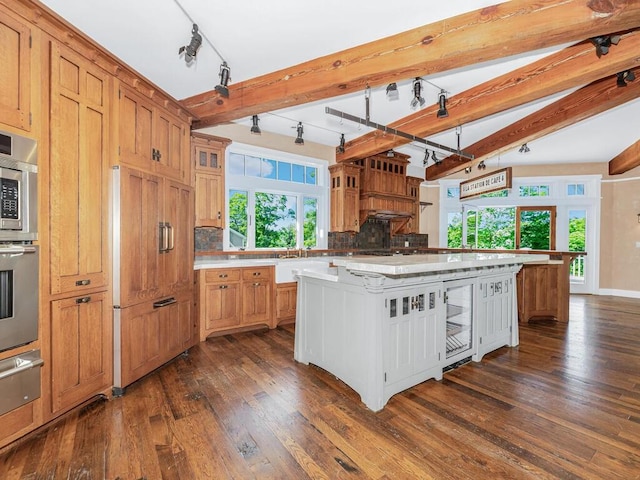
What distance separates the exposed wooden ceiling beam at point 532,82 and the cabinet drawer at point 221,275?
3076 millimetres

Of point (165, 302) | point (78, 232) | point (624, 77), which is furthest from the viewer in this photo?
point (624, 77)

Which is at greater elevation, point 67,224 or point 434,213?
point 434,213

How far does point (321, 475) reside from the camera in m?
1.76

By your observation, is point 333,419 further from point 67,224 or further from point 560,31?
point 560,31

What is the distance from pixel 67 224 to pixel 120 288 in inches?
24.4

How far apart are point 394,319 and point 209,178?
10.0ft

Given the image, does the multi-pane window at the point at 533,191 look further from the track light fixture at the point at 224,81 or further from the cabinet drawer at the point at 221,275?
the track light fixture at the point at 224,81

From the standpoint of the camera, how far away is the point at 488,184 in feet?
15.1

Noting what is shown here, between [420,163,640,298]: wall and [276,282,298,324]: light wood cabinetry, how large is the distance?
21.1 ft

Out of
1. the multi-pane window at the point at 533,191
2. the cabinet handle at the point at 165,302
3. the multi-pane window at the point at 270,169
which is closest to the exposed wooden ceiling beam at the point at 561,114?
the multi-pane window at the point at 533,191

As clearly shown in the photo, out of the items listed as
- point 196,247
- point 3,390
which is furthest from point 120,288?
point 196,247

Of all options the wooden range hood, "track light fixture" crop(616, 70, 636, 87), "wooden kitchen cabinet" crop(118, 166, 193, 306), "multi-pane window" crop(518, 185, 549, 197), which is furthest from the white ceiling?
"multi-pane window" crop(518, 185, 549, 197)

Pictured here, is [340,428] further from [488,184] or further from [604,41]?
[488,184]

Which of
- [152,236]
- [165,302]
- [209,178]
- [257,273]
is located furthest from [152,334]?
[209,178]
